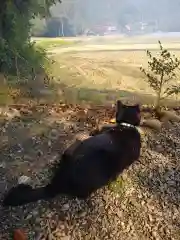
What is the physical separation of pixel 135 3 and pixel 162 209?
33924 millimetres

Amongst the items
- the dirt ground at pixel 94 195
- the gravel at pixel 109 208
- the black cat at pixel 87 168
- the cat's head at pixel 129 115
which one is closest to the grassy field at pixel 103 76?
the dirt ground at pixel 94 195

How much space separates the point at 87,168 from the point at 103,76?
28.1 ft

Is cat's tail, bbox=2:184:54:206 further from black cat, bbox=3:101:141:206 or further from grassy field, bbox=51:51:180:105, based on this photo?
grassy field, bbox=51:51:180:105

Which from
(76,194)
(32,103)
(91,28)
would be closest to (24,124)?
(32,103)

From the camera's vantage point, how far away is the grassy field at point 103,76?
326 inches

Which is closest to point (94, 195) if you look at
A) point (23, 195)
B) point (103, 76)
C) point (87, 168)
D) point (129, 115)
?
point (87, 168)

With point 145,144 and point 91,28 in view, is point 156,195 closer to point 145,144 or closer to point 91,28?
point 145,144

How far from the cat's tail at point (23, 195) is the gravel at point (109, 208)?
5 centimetres

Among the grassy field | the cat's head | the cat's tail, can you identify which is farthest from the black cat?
the grassy field

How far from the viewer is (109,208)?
144 inches

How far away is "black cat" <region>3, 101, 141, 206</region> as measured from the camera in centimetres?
341

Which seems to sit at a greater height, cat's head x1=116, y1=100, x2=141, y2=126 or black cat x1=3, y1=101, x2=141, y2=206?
cat's head x1=116, y1=100, x2=141, y2=126

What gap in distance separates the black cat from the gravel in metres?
0.09

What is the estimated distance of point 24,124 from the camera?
4984 mm
